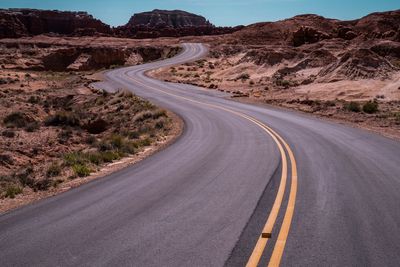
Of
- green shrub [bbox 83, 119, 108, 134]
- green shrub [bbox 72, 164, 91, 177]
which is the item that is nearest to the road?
green shrub [bbox 72, 164, 91, 177]

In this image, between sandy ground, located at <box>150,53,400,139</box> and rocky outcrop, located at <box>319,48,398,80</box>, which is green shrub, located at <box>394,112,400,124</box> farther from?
rocky outcrop, located at <box>319,48,398,80</box>

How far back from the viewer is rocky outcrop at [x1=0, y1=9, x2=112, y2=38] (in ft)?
442

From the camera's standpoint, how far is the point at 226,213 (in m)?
8.03

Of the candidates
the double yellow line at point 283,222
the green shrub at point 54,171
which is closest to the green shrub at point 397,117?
the double yellow line at point 283,222

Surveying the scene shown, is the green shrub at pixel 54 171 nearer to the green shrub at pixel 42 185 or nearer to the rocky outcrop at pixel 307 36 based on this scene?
the green shrub at pixel 42 185

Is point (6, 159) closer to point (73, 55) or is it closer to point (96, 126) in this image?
point (96, 126)

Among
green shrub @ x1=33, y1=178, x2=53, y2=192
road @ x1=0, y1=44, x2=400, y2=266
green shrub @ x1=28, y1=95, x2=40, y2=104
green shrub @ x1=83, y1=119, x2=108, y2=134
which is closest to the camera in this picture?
road @ x1=0, y1=44, x2=400, y2=266

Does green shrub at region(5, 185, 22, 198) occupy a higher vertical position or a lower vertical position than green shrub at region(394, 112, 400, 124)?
lower

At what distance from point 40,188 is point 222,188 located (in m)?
4.90

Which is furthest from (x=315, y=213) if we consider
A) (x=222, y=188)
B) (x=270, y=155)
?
(x=270, y=155)

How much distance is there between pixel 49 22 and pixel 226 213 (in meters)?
163

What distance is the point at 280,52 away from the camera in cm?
6150

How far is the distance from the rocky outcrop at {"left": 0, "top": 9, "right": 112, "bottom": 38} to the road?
5262 inches

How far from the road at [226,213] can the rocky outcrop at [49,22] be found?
133650 mm
